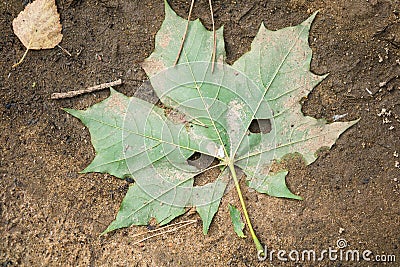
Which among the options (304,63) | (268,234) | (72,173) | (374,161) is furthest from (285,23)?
(72,173)

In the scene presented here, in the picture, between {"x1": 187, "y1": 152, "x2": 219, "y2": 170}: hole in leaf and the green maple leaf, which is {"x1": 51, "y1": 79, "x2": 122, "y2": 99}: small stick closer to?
the green maple leaf

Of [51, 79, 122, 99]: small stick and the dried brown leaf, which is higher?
the dried brown leaf

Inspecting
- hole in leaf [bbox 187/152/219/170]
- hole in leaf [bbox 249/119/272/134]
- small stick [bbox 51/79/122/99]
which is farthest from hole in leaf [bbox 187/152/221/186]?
small stick [bbox 51/79/122/99]

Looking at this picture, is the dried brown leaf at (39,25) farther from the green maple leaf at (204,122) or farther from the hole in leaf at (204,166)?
the hole in leaf at (204,166)

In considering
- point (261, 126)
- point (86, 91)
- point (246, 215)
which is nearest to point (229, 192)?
point (246, 215)

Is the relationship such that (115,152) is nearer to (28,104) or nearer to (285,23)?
(28,104)

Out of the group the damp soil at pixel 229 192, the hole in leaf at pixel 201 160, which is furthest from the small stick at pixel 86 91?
the hole in leaf at pixel 201 160

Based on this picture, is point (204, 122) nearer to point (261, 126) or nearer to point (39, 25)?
point (261, 126)
